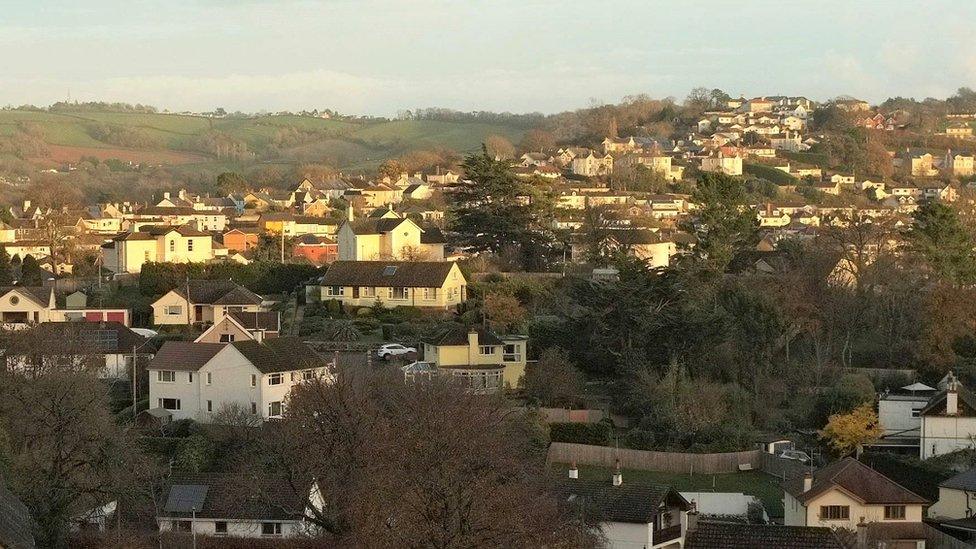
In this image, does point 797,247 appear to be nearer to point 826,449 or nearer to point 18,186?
point 826,449

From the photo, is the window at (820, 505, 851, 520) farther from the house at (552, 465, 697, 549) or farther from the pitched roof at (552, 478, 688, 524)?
the pitched roof at (552, 478, 688, 524)

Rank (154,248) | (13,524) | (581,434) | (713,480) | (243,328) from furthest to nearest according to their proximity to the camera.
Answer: (154,248), (243,328), (581,434), (713,480), (13,524)

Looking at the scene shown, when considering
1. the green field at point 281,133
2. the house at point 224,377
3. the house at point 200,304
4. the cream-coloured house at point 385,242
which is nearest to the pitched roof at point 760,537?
the house at point 224,377

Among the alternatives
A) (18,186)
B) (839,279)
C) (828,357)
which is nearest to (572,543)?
(828,357)

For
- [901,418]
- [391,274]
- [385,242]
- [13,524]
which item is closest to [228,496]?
[13,524]

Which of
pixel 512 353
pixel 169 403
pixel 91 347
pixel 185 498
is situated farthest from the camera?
pixel 512 353

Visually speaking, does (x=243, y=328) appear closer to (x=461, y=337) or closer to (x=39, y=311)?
(x=461, y=337)
